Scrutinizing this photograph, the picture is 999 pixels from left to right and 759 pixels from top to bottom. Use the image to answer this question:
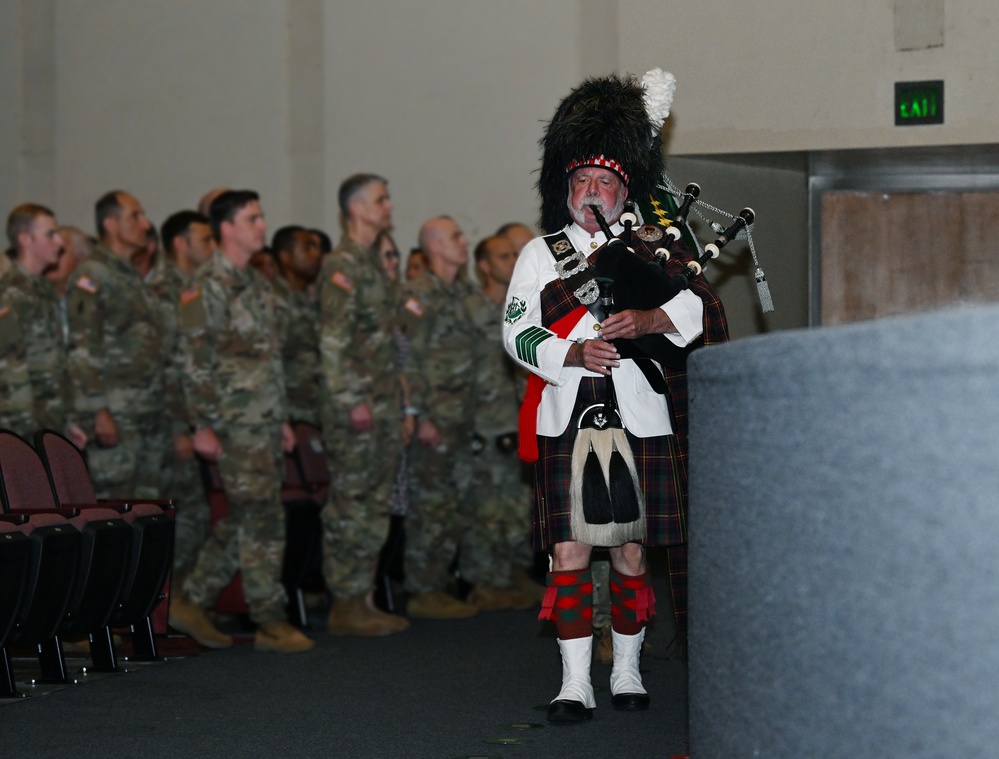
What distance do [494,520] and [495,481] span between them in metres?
0.19

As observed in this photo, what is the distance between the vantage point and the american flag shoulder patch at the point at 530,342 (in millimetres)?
3465

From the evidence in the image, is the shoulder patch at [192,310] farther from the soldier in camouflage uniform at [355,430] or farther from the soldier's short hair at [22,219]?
the soldier's short hair at [22,219]

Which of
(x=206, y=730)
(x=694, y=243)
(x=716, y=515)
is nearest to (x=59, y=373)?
(x=206, y=730)

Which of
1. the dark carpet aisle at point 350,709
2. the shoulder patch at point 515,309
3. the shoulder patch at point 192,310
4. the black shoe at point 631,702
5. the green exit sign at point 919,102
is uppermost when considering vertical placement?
the green exit sign at point 919,102

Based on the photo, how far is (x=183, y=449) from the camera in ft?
19.2

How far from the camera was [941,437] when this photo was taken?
1294 millimetres

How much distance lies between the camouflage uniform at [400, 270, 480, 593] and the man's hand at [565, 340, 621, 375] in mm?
2727

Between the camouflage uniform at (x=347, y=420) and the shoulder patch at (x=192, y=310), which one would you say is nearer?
the shoulder patch at (x=192, y=310)

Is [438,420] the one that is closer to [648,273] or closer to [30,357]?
[30,357]

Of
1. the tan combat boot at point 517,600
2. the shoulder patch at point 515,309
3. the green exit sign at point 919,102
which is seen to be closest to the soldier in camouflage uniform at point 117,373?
the tan combat boot at point 517,600

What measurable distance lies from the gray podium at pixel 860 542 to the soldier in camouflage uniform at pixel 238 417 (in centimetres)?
346

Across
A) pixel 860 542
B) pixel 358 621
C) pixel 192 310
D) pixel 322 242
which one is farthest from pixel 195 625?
pixel 860 542

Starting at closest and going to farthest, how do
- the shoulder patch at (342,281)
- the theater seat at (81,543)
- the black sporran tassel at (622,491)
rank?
the black sporran tassel at (622,491), the theater seat at (81,543), the shoulder patch at (342,281)

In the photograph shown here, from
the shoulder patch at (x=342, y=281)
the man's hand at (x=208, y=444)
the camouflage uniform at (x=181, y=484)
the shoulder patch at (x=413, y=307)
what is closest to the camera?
the man's hand at (x=208, y=444)
